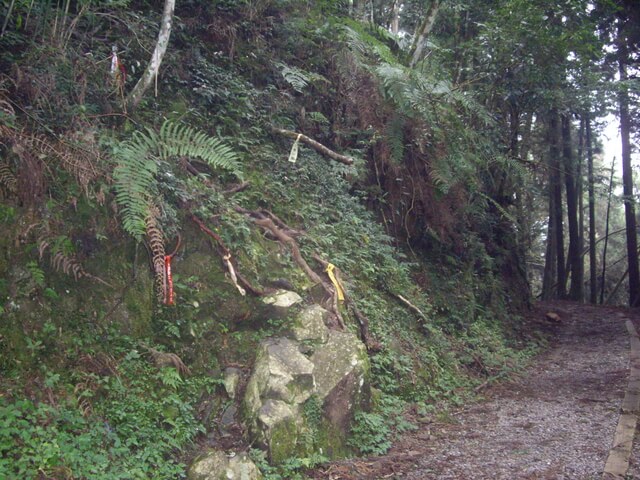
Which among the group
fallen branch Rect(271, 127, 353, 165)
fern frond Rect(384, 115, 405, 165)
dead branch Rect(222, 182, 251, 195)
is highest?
fern frond Rect(384, 115, 405, 165)

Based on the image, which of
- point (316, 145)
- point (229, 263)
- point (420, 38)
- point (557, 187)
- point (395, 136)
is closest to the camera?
point (229, 263)

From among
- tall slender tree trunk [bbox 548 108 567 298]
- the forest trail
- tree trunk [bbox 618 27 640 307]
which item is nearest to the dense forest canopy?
the forest trail

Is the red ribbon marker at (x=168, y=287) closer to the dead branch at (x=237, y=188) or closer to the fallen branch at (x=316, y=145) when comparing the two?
the dead branch at (x=237, y=188)

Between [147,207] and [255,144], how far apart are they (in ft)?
11.3

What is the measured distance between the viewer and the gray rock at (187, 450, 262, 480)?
422 cm

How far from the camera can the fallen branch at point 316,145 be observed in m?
8.60

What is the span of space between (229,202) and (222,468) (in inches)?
134

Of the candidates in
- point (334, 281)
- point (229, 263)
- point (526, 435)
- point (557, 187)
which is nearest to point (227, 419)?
point (229, 263)

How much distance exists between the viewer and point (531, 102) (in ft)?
43.8

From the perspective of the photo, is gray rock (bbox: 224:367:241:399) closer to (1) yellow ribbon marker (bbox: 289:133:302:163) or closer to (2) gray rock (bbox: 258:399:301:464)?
(2) gray rock (bbox: 258:399:301:464)

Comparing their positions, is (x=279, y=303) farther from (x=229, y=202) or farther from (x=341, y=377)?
(x=229, y=202)

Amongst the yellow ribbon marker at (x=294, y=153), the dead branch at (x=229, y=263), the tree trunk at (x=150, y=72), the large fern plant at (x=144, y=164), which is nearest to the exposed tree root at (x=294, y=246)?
the dead branch at (x=229, y=263)

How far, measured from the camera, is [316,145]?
29.3 ft

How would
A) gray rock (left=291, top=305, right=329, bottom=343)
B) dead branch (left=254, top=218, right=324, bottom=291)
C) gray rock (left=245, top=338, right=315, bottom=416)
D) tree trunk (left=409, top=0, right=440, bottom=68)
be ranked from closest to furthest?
gray rock (left=245, top=338, right=315, bottom=416), gray rock (left=291, top=305, right=329, bottom=343), dead branch (left=254, top=218, right=324, bottom=291), tree trunk (left=409, top=0, right=440, bottom=68)
